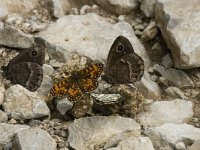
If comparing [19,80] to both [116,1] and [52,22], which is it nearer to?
[52,22]

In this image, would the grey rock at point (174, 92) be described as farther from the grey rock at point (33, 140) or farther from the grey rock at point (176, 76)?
the grey rock at point (33, 140)

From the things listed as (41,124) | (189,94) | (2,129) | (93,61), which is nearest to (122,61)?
(93,61)

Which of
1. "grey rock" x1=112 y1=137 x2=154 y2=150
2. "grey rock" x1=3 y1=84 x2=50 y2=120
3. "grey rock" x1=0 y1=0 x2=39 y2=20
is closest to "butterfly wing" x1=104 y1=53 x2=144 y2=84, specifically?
"grey rock" x1=3 y1=84 x2=50 y2=120

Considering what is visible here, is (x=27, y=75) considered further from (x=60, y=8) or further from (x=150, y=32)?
(x=150, y=32)

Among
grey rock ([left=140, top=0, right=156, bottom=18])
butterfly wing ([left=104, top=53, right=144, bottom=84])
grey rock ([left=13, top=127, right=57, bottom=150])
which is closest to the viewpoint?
grey rock ([left=13, top=127, right=57, bottom=150])

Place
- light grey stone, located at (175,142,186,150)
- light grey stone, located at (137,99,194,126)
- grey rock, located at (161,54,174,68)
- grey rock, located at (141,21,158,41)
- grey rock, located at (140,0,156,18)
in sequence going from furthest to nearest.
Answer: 1. grey rock, located at (140,0,156,18)
2. grey rock, located at (141,21,158,41)
3. grey rock, located at (161,54,174,68)
4. light grey stone, located at (137,99,194,126)
5. light grey stone, located at (175,142,186,150)

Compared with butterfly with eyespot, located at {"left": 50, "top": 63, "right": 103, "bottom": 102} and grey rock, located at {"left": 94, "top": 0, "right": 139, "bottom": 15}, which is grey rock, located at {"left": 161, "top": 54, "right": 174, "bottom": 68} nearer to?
grey rock, located at {"left": 94, "top": 0, "right": 139, "bottom": 15}

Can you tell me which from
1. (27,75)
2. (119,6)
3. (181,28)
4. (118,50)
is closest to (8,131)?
(27,75)
